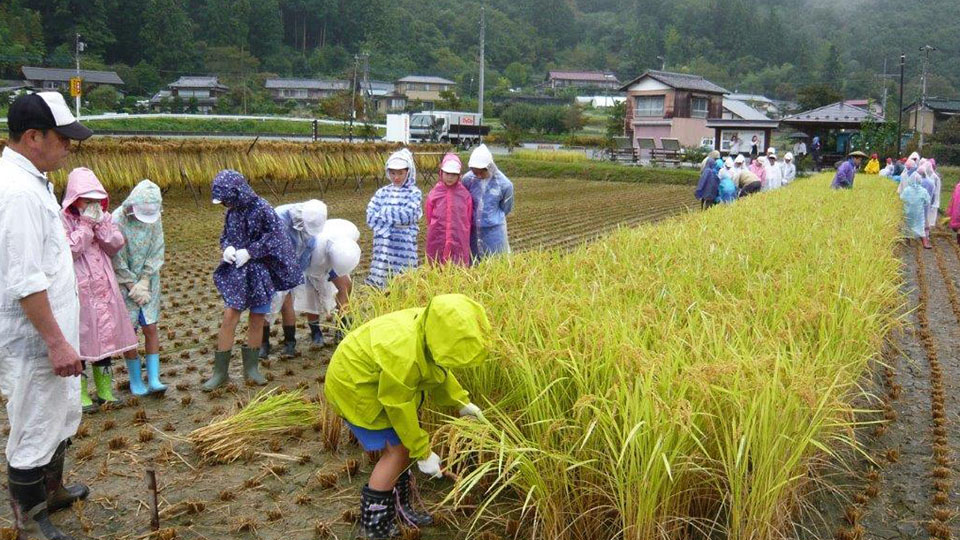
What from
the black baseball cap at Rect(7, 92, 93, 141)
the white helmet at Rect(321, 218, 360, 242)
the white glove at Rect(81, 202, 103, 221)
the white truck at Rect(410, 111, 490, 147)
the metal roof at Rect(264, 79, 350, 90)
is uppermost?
the metal roof at Rect(264, 79, 350, 90)

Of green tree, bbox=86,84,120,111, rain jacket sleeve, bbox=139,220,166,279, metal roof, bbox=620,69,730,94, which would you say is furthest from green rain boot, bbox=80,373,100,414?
green tree, bbox=86,84,120,111

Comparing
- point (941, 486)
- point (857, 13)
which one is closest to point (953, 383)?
point (941, 486)

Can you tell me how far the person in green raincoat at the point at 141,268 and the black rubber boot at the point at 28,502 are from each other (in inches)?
66.9

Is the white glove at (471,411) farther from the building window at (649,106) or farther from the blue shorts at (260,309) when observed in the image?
the building window at (649,106)

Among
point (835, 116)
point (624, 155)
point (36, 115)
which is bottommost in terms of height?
point (36, 115)

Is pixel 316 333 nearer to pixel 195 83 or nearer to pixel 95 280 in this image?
pixel 95 280

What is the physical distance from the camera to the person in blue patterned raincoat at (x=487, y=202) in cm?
635

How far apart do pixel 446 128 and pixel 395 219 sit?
3427 cm

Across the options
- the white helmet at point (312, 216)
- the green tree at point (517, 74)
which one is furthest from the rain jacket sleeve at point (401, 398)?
the green tree at point (517, 74)

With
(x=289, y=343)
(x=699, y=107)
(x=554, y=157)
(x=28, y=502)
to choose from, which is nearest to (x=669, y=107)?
(x=699, y=107)

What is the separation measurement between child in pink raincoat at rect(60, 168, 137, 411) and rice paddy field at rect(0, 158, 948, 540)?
0.38 metres

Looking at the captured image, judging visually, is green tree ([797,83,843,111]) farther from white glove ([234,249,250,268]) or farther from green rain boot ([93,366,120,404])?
green rain boot ([93,366,120,404])

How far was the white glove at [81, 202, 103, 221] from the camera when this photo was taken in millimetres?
4371

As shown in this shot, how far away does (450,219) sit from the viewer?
6137mm
